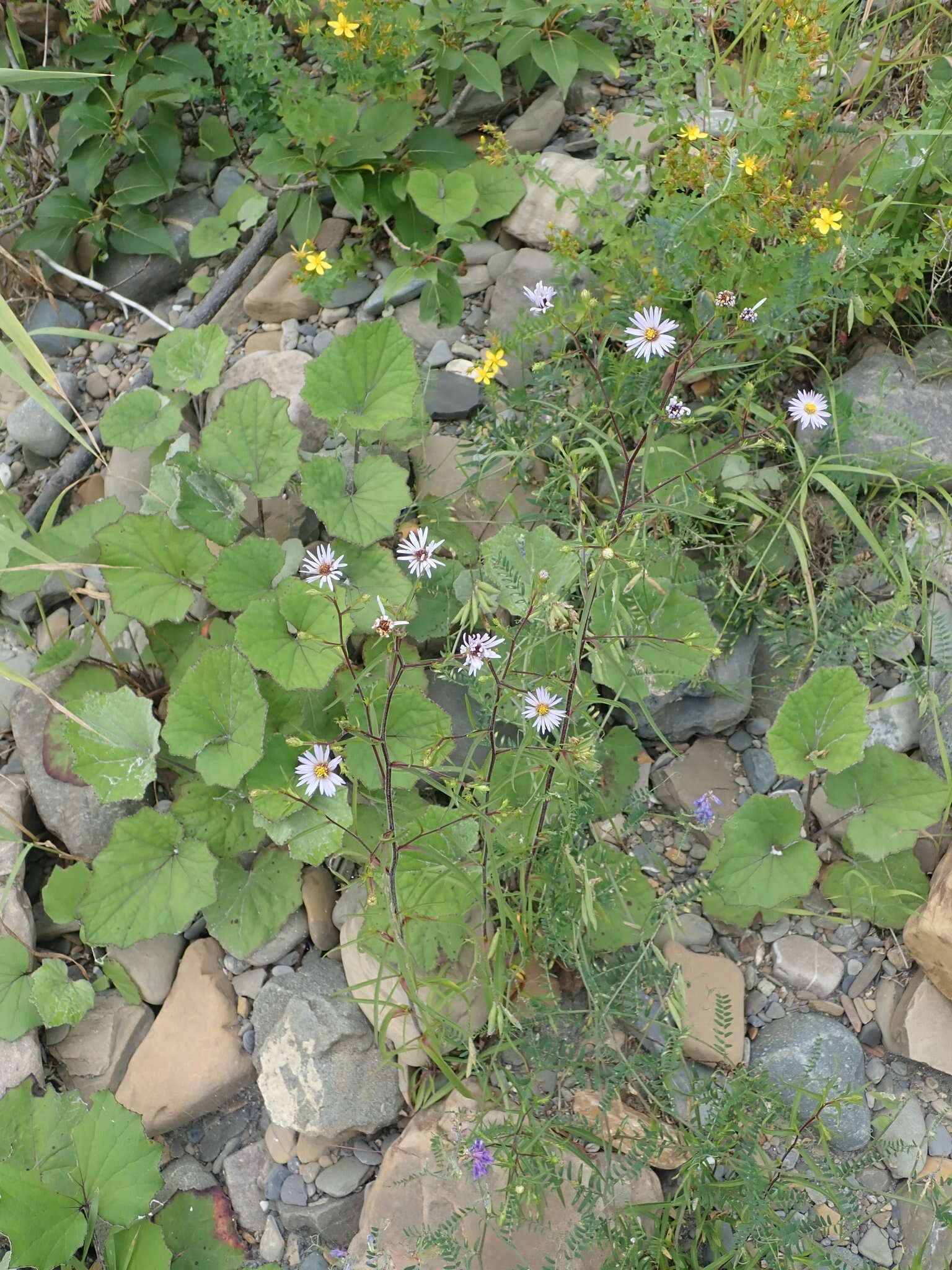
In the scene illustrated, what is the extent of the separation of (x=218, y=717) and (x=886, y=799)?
1.46m

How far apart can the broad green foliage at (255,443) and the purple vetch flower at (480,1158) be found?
4.86ft

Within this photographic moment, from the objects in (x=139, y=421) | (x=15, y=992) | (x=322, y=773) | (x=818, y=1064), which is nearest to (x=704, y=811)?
(x=818, y=1064)

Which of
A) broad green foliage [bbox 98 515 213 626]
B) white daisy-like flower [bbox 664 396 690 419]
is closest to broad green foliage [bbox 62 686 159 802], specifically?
broad green foliage [bbox 98 515 213 626]

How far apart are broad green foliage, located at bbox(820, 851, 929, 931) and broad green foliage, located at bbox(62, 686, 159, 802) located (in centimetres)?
154

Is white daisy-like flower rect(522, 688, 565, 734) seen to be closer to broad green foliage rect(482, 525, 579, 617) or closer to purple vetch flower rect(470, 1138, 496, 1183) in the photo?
broad green foliage rect(482, 525, 579, 617)

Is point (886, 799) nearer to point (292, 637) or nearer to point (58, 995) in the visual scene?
point (292, 637)

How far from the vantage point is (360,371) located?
2.51 m

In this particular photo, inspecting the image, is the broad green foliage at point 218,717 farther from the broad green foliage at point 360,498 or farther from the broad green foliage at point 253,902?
the broad green foliage at point 360,498

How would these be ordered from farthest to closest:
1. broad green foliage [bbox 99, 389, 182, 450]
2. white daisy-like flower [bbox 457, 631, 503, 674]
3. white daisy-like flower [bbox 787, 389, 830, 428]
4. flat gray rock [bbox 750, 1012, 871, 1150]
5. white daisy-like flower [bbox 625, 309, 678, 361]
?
broad green foliage [bbox 99, 389, 182, 450] < white daisy-like flower [bbox 787, 389, 830, 428] < flat gray rock [bbox 750, 1012, 871, 1150] < white daisy-like flower [bbox 625, 309, 678, 361] < white daisy-like flower [bbox 457, 631, 503, 674]

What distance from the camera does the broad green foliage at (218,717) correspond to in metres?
2.25

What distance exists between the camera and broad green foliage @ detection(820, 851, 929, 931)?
2221 mm

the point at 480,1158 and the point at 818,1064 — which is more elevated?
the point at 480,1158

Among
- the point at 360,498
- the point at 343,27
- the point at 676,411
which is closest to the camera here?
the point at 676,411

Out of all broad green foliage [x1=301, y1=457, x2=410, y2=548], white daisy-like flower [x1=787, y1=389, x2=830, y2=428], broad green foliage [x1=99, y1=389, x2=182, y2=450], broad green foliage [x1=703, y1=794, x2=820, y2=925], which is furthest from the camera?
broad green foliage [x1=99, y1=389, x2=182, y2=450]
